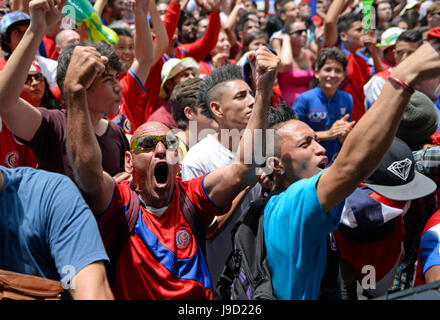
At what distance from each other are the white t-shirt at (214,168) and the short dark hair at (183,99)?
0.66 meters

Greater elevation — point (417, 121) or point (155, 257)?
point (417, 121)

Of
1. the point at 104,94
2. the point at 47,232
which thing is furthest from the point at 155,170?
the point at 47,232

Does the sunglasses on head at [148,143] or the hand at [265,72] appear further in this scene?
the sunglasses on head at [148,143]

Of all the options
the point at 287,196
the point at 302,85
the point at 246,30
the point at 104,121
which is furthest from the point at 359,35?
the point at 287,196

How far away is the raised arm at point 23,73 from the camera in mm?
2363

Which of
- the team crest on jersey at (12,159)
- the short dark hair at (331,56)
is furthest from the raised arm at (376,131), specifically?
the short dark hair at (331,56)

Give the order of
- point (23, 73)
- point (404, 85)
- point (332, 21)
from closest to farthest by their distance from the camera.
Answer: point (404, 85) → point (23, 73) → point (332, 21)

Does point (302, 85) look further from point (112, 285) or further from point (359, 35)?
point (112, 285)

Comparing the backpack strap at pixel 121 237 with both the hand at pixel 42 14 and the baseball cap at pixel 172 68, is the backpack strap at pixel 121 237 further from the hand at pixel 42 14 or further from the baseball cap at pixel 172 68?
the baseball cap at pixel 172 68

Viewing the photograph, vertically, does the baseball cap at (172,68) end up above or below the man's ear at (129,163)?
above

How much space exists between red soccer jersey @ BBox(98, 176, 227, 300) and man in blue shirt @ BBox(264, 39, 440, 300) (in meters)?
0.46

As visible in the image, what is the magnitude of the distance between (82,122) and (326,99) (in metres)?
3.84

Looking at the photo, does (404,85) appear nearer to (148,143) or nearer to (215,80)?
(148,143)

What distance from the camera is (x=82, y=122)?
7.36 ft
